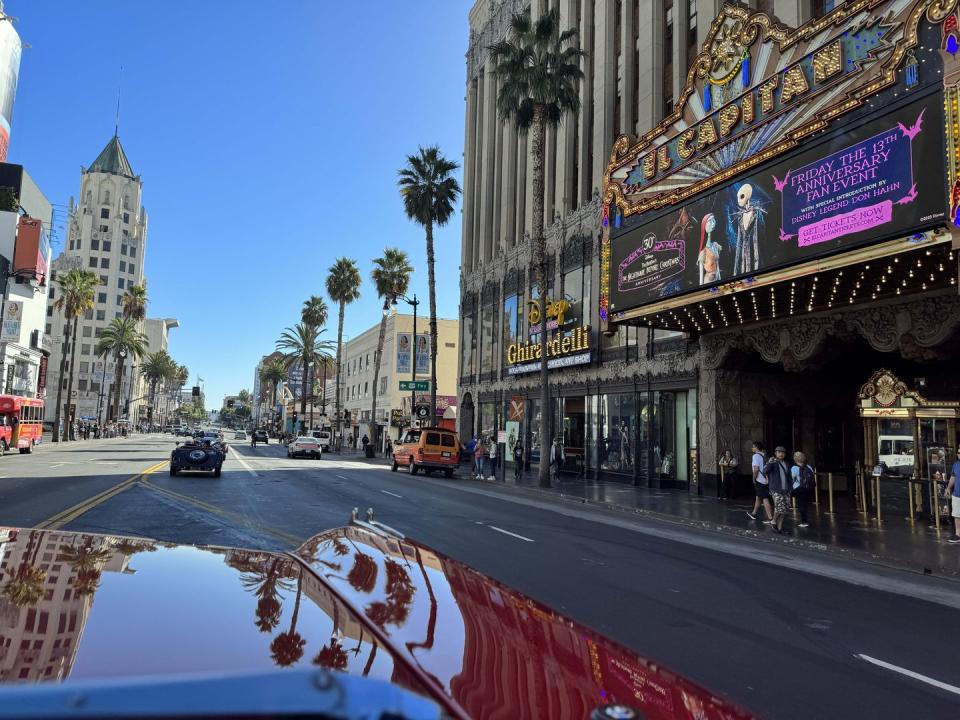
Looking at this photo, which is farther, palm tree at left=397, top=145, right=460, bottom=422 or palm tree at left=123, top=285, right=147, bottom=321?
palm tree at left=123, top=285, right=147, bottom=321

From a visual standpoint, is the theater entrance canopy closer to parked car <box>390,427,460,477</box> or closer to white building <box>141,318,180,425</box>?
parked car <box>390,427,460,477</box>

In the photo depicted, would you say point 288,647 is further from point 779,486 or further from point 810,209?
point 810,209

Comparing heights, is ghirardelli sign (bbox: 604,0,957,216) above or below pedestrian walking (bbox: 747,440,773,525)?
above

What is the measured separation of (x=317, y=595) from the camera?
225cm

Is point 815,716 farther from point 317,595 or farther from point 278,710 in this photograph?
point 278,710

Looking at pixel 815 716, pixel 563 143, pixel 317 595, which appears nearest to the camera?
pixel 317 595

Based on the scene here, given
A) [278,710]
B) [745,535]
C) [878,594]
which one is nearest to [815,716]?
[278,710]

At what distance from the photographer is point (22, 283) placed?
5294 centimetres

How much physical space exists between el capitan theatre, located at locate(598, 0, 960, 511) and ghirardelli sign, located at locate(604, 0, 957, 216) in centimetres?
4

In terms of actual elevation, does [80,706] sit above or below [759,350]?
below

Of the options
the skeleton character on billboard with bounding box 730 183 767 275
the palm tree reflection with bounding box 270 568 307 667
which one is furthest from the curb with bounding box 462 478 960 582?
the palm tree reflection with bounding box 270 568 307 667

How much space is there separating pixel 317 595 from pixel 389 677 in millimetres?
751

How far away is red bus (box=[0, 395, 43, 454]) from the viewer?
32312mm

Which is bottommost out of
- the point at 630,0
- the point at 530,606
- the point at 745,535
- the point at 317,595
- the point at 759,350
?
the point at 745,535
